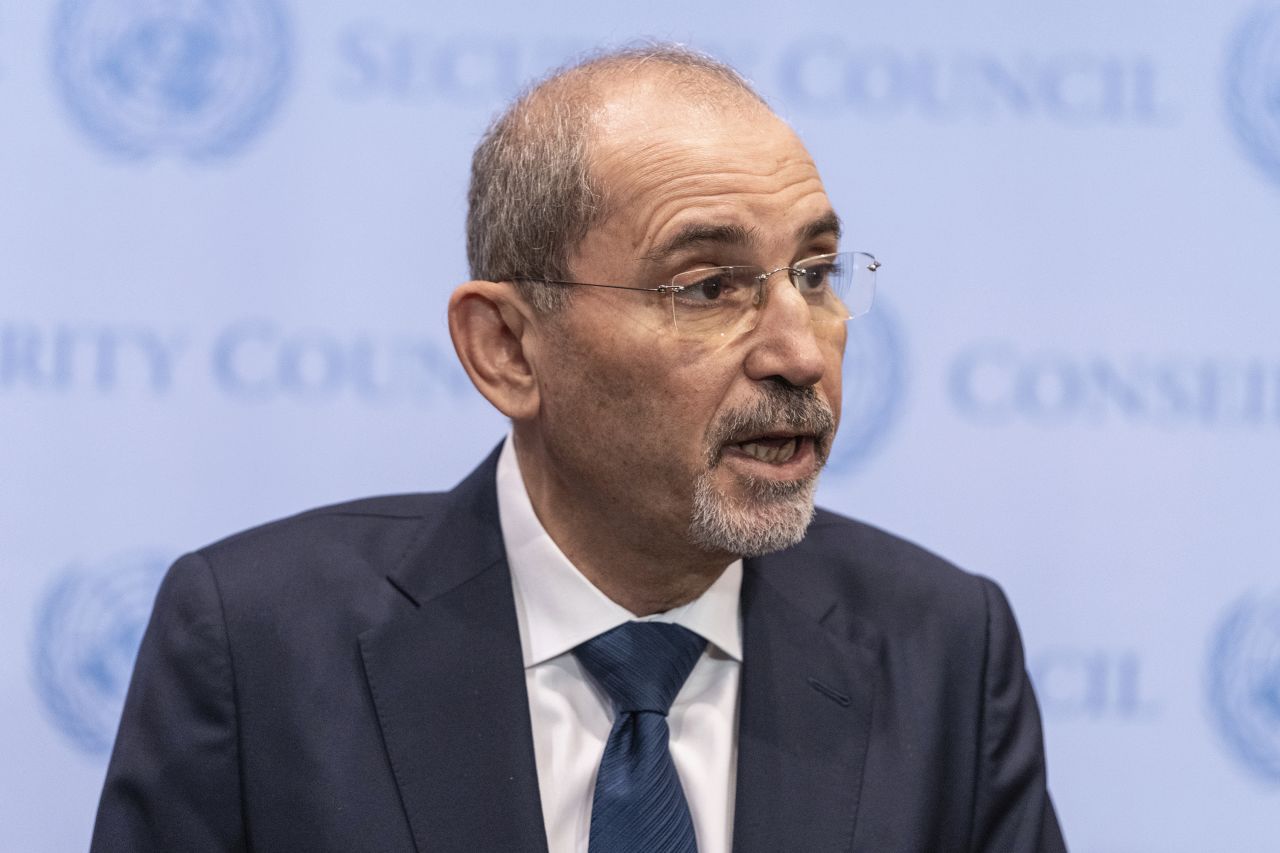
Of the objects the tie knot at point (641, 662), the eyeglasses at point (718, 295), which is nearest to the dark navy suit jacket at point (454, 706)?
the tie knot at point (641, 662)

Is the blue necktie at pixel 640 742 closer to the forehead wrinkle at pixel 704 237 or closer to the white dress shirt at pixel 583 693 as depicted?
the white dress shirt at pixel 583 693

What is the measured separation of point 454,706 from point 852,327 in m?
1.13

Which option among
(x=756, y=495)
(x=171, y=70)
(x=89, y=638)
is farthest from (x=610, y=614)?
(x=171, y=70)

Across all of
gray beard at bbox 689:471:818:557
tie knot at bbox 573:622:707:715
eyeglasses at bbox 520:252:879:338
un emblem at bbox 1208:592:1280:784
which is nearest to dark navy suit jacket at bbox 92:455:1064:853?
tie knot at bbox 573:622:707:715

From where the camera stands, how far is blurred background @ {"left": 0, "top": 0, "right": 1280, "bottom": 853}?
2.49m

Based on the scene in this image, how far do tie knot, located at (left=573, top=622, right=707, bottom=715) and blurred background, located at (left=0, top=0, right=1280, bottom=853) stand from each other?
690mm

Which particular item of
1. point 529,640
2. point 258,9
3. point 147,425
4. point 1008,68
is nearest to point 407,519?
point 529,640

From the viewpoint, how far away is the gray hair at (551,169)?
2.04 m

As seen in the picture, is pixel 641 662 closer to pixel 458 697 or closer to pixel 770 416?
pixel 458 697

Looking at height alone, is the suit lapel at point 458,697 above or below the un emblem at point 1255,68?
below

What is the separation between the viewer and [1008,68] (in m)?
2.70

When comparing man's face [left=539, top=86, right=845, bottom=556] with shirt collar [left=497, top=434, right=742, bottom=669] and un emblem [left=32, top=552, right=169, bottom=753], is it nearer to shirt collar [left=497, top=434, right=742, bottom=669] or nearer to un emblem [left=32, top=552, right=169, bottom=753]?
shirt collar [left=497, top=434, right=742, bottom=669]

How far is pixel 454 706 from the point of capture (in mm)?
2004

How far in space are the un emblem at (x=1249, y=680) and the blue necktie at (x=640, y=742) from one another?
1.20 meters
